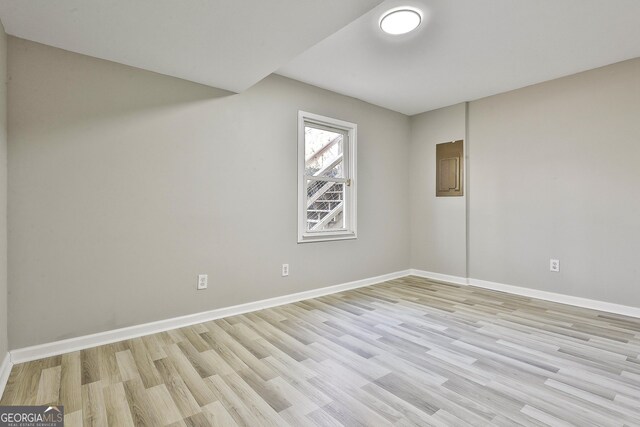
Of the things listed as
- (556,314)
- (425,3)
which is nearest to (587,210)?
(556,314)

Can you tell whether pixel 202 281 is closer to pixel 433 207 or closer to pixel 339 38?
pixel 339 38

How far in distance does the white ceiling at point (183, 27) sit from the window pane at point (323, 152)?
1300mm

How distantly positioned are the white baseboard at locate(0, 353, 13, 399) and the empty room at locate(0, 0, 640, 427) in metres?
0.03

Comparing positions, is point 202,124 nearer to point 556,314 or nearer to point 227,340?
point 227,340

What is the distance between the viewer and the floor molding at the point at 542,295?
10.0 feet

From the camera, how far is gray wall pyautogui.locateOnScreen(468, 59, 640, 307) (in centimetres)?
304

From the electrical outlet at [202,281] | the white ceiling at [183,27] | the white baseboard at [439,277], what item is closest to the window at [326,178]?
the electrical outlet at [202,281]

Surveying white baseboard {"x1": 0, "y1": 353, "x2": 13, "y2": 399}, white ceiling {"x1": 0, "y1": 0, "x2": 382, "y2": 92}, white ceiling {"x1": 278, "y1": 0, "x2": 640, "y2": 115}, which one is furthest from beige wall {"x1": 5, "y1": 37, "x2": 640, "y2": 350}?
white ceiling {"x1": 278, "y1": 0, "x2": 640, "y2": 115}

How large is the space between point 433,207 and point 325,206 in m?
1.68

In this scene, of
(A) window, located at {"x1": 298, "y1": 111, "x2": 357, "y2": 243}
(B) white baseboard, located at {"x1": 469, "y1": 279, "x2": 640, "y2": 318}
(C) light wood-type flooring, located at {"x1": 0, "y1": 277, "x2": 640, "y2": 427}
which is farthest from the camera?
(A) window, located at {"x1": 298, "y1": 111, "x2": 357, "y2": 243}

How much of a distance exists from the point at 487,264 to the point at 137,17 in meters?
4.23

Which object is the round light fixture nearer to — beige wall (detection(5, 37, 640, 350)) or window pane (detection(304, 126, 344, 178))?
beige wall (detection(5, 37, 640, 350))

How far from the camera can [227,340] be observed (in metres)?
2.43

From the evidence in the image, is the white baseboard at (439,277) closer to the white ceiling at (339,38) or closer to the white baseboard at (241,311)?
the white baseboard at (241,311)
